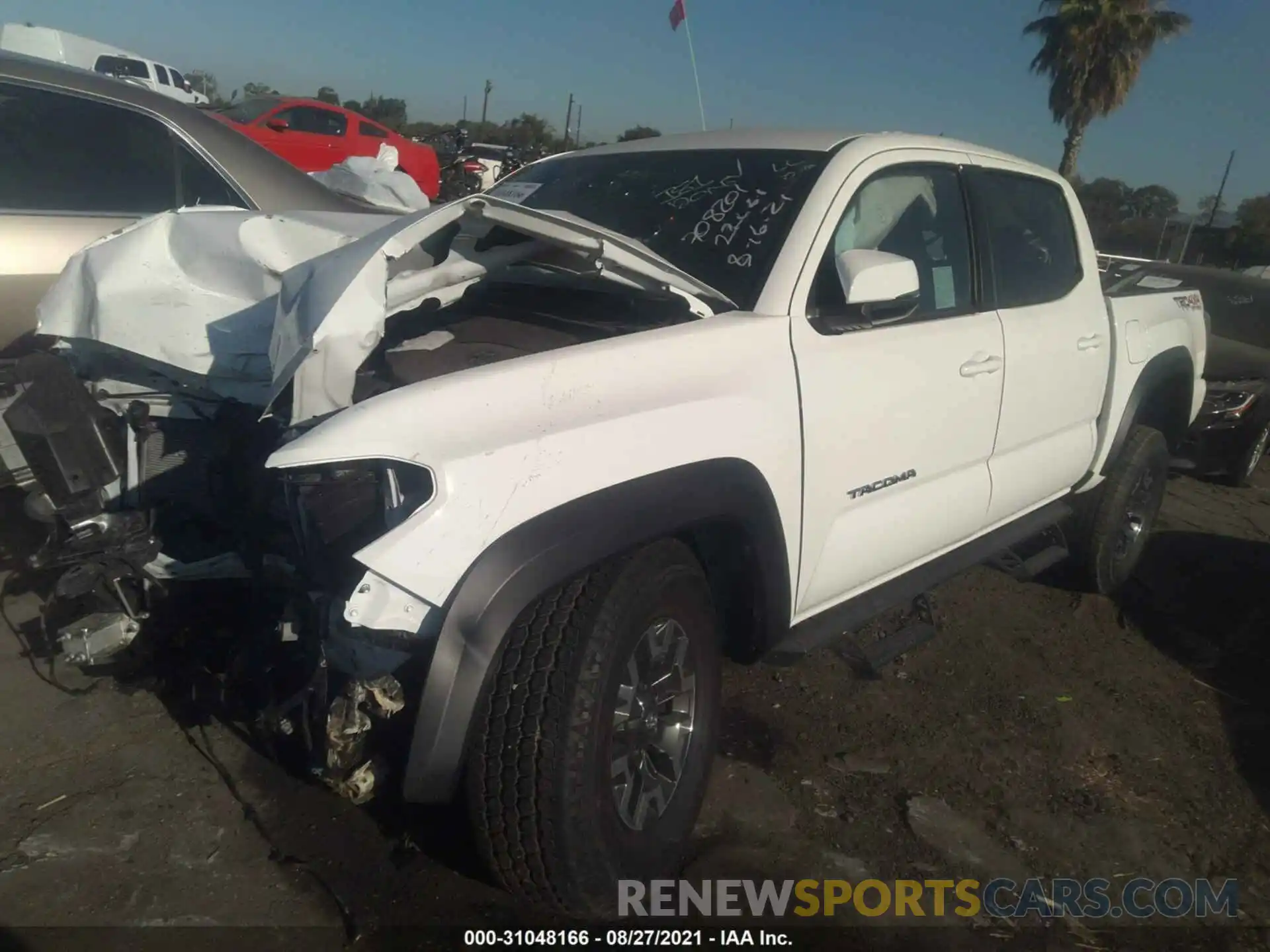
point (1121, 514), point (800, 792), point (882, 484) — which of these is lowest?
point (800, 792)

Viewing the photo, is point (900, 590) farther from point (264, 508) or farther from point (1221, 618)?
point (1221, 618)

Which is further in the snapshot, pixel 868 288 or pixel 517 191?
pixel 517 191

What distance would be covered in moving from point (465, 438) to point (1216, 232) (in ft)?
134

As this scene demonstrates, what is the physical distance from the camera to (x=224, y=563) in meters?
2.97

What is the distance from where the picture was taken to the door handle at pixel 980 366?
3.49m

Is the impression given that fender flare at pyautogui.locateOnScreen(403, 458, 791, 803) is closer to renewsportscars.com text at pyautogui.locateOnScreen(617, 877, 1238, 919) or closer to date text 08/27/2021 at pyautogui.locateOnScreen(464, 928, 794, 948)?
date text 08/27/2021 at pyautogui.locateOnScreen(464, 928, 794, 948)

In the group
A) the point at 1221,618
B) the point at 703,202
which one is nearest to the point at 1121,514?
the point at 1221,618

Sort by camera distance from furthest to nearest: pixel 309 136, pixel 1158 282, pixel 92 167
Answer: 1. pixel 309 136
2. pixel 1158 282
3. pixel 92 167

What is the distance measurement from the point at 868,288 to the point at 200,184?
3.22 m

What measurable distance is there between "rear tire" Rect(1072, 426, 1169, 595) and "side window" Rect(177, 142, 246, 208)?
4184mm

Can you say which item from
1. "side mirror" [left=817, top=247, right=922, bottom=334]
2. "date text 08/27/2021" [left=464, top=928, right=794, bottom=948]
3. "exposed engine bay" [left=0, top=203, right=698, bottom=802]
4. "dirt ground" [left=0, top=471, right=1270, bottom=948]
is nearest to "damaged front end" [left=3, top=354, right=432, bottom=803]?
"exposed engine bay" [left=0, top=203, right=698, bottom=802]

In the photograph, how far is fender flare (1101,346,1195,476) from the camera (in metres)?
4.64

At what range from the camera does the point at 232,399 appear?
3121 millimetres

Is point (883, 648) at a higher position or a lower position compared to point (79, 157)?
lower
